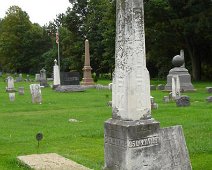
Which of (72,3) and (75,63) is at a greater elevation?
(72,3)

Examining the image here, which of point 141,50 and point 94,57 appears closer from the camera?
point 141,50

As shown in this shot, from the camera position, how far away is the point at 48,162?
850 centimetres

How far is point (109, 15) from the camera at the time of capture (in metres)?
48.5

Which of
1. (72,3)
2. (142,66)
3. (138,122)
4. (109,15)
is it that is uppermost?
(72,3)

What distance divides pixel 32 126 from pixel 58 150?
411 centimetres

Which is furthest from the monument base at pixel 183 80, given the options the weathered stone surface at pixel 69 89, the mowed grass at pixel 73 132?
the mowed grass at pixel 73 132

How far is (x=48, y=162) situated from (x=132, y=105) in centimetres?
235

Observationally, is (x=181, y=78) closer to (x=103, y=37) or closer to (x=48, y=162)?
(x=48, y=162)

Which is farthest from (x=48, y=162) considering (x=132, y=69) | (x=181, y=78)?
(x=181, y=78)

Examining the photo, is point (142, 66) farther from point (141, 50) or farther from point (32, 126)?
point (32, 126)

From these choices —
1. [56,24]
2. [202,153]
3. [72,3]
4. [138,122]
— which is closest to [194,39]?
[72,3]

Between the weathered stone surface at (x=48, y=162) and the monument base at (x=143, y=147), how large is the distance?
0.91 meters

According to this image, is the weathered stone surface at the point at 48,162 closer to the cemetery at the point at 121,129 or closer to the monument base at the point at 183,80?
the cemetery at the point at 121,129

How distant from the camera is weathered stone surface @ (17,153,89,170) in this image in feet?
26.6
